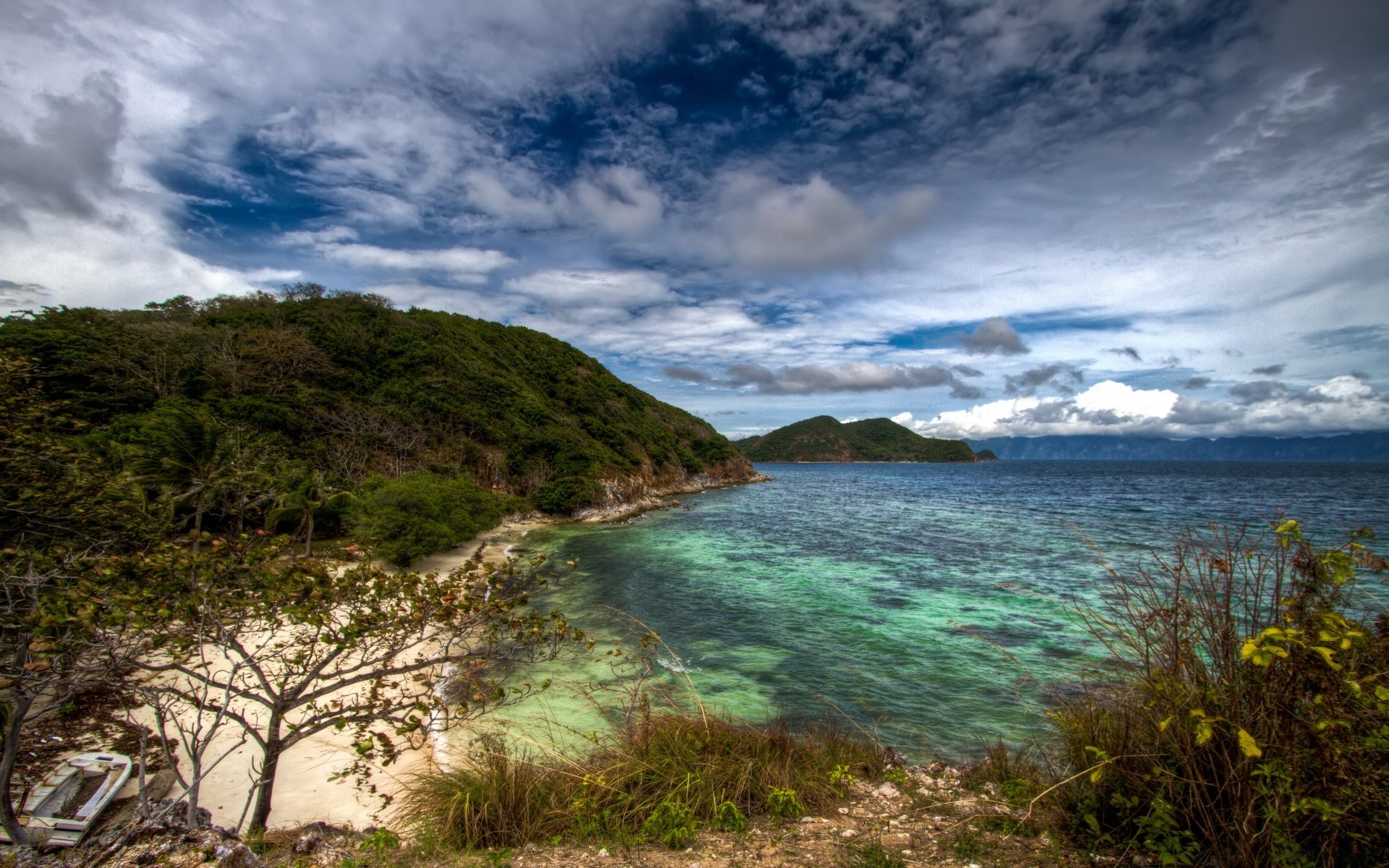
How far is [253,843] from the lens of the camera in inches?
185

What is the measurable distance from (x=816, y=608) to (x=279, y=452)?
2740 cm

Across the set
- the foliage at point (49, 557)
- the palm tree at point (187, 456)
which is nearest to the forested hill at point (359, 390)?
the foliage at point (49, 557)

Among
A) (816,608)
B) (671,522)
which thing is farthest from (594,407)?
(816,608)

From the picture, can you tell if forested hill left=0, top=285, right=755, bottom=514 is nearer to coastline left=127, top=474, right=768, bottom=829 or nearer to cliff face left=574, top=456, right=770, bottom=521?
cliff face left=574, top=456, right=770, bottom=521

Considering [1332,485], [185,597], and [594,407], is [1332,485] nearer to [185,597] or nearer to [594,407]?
[594,407]

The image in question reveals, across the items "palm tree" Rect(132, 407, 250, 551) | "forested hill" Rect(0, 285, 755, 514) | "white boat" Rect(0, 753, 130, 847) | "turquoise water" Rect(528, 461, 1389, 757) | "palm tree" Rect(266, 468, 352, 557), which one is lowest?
"turquoise water" Rect(528, 461, 1389, 757)

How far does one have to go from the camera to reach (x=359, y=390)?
1722 inches

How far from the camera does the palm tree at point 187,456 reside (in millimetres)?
18328

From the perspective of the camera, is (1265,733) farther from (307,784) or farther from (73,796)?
(73,796)

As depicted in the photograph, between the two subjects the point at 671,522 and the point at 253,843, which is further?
the point at 671,522

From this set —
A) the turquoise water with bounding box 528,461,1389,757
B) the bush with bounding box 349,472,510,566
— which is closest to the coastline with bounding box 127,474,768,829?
the turquoise water with bounding box 528,461,1389,757

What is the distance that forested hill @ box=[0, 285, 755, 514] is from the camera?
27.5m

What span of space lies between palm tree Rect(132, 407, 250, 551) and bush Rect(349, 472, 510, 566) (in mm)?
4561

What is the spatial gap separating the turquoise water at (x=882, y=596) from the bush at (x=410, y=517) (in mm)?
5064
